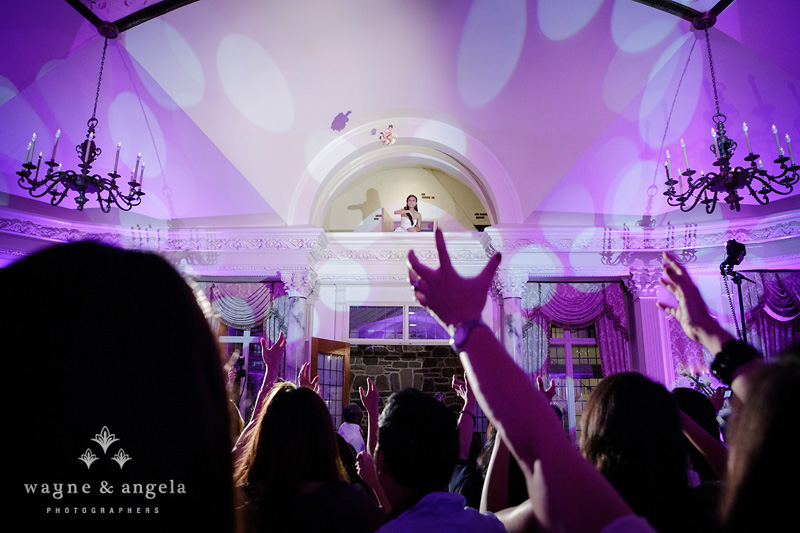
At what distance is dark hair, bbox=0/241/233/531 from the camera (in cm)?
53

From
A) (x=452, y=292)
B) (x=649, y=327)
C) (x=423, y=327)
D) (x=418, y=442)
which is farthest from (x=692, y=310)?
(x=423, y=327)

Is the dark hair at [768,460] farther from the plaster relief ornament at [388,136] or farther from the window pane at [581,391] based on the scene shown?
the window pane at [581,391]

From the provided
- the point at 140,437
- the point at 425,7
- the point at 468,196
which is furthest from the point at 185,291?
the point at 468,196

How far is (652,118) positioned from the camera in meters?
6.81

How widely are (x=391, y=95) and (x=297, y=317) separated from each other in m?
3.47

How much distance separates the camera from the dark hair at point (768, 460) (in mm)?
473

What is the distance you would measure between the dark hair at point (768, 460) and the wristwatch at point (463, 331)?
327 mm

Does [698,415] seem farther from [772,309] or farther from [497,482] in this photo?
[772,309]

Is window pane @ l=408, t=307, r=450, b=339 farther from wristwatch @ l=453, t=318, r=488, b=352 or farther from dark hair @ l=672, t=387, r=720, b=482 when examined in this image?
wristwatch @ l=453, t=318, r=488, b=352

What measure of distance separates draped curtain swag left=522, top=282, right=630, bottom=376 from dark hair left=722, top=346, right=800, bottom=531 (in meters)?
7.44

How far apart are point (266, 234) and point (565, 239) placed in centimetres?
450

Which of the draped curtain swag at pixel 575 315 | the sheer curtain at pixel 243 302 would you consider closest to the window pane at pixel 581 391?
the draped curtain swag at pixel 575 315

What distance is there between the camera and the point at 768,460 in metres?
0.49

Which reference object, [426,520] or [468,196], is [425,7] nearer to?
[468,196]
